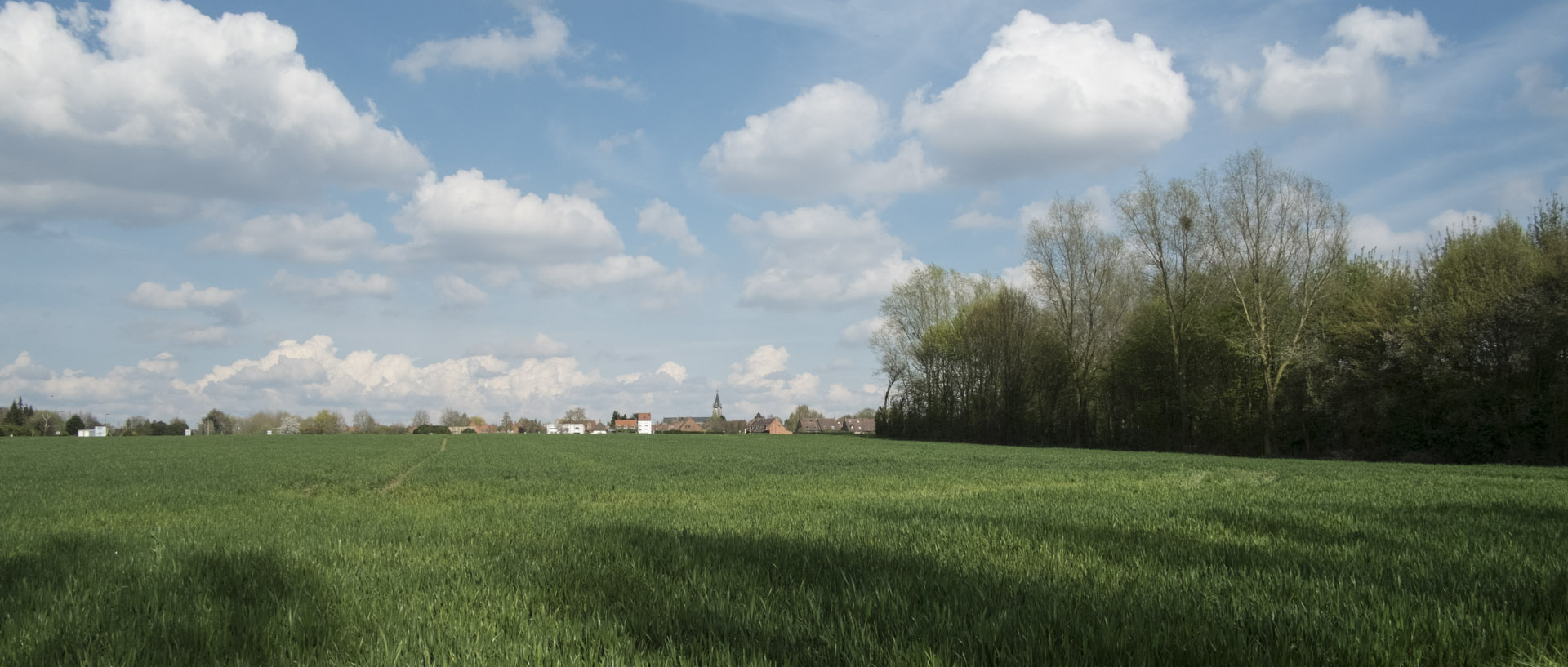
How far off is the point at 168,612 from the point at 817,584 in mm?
3736

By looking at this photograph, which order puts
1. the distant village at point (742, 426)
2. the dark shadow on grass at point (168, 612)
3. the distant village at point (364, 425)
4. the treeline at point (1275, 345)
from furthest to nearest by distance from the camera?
the distant village at point (742, 426) < the distant village at point (364, 425) < the treeline at point (1275, 345) < the dark shadow on grass at point (168, 612)

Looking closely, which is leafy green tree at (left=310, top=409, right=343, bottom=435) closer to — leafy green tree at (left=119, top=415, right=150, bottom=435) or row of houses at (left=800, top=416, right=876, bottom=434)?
leafy green tree at (left=119, top=415, right=150, bottom=435)

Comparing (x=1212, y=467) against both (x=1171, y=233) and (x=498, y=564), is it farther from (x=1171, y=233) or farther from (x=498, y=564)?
(x=1171, y=233)

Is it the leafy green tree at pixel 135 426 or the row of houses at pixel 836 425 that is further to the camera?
the row of houses at pixel 836 425

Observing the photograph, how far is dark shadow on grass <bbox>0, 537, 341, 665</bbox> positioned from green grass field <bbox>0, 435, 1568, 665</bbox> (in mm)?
24

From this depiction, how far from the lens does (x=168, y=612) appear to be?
4453 millimetres

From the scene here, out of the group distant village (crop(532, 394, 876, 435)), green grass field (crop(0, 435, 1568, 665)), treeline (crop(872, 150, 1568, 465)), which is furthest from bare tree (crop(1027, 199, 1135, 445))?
distant village (crop(532, 394, 876, 435))

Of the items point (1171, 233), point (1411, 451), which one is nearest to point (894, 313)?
point (1171, 233)

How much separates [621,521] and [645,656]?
614 centimetres

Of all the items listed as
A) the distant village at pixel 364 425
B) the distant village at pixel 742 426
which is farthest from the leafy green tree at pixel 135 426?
the distant village at pixel 742 426

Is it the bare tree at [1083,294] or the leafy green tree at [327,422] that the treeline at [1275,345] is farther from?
the leafy green tree at [327,422]

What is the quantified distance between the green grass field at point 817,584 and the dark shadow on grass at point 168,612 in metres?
0.02

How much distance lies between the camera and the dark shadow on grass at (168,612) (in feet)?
12.3

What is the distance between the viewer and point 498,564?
606 centimetres
